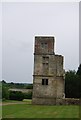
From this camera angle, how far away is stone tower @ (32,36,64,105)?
42.3 m

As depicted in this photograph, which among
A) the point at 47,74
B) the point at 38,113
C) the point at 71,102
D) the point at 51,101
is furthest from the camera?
the point at 47,74

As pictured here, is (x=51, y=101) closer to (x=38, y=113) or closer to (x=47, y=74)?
(x=47, y=74)

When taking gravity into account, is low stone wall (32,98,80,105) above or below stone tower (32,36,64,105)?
below

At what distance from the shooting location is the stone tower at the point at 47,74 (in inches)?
1667

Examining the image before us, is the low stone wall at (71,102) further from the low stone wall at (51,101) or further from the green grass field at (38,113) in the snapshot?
the green grass field at (38,113)

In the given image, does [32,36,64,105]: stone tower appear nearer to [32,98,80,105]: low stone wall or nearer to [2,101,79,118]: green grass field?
[32,98,80,105]: low stone wall

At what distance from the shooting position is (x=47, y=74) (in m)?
42.7

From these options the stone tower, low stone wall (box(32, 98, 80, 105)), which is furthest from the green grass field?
the stone tower

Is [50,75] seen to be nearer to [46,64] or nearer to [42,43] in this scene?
[46,64]

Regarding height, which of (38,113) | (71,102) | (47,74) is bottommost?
(71,102)

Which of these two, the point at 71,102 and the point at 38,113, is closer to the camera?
the point at 38,113

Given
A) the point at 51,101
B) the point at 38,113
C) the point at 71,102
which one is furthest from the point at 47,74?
the point at 38,113

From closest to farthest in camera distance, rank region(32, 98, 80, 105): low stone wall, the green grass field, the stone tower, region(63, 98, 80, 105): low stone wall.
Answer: the green grass field → region(63, 98, 80, 105): low stone wall → region(32, 98, 80, 105): low stone wall → the stone tower

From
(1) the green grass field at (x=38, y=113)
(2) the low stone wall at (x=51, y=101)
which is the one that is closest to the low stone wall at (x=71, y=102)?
(2) the low stone wall at (x=51, y=101)
